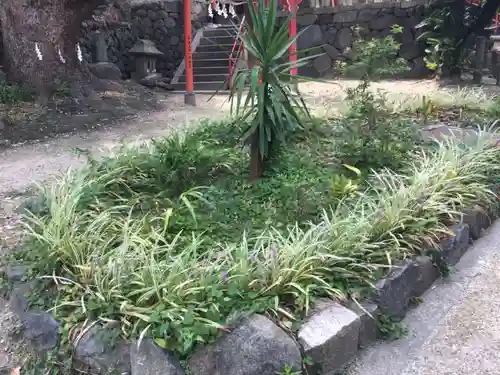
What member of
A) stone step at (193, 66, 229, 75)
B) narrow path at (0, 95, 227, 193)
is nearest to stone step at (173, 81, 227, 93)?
stone step at (193, 66, 229, 75)

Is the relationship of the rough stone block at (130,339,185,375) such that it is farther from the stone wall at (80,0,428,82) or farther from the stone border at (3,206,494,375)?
the stone wall at (80,0,428,82)

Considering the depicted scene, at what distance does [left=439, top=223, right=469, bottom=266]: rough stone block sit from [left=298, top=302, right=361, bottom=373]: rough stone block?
40.6 inches

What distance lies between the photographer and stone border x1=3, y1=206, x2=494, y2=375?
2111mm

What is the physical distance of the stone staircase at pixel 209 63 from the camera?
11820mm

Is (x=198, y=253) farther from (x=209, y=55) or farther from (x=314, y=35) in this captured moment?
A: (x=209, y=55)

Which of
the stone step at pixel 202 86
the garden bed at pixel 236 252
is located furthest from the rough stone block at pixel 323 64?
the garden bed at pixel 236 252

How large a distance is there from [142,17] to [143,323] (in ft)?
39.5

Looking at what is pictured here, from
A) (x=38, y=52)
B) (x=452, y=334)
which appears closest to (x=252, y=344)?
(x=452, y=334)

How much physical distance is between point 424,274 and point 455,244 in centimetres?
44

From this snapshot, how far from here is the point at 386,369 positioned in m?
2.40

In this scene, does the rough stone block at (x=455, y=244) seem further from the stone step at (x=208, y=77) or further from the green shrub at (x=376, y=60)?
the stone step at (x=208, y=77)

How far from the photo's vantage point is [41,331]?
2.35m

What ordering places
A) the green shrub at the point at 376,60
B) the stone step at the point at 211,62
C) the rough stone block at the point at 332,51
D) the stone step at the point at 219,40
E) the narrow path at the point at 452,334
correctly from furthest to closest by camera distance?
1. the stone step at the point at 219,40
2. the stone step at the point at 211,62
3. the rough stone block at the point at 332,51
4. the green shrub at the point at 376,60
5. the narrow path at the point at 452,334

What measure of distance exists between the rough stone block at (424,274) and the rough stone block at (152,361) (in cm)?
144
